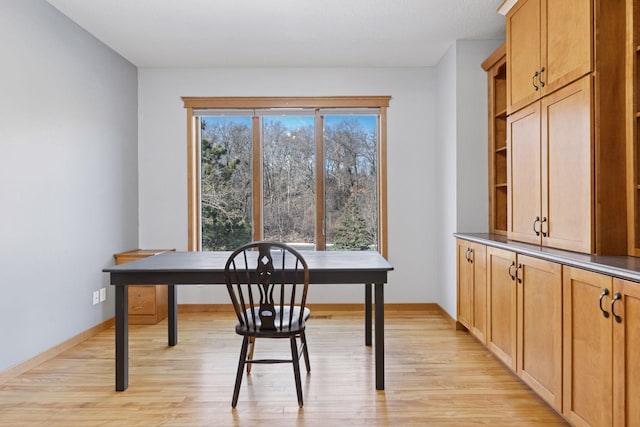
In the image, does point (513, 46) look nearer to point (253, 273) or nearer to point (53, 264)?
point (253, 273)

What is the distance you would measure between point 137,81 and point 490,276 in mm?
3956

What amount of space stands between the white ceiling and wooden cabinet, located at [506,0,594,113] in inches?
19.8

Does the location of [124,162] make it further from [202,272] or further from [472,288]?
[472,288]

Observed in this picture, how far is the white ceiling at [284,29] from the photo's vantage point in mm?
3164

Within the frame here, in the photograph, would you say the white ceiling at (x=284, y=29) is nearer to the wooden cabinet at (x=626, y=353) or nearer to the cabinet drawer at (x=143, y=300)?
the cabinet drawer at (x=143, y=300)

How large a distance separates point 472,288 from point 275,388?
5.63 ft

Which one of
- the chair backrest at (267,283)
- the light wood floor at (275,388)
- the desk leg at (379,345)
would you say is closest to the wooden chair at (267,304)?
the chair backrest at (267,283)

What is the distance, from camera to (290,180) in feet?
15.4

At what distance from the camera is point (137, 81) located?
457 centimetres

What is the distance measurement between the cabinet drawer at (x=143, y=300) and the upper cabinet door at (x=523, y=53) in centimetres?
344

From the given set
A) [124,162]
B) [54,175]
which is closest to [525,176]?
[54,175]

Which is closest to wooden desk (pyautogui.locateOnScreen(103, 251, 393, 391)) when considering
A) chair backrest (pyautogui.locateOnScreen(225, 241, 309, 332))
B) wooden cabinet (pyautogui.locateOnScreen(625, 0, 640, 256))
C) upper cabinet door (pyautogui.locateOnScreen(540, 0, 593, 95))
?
chair backrest (pyautogui.locateOnScreen(225, 241, 309, 332))

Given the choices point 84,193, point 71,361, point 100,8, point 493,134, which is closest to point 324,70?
point 493,134

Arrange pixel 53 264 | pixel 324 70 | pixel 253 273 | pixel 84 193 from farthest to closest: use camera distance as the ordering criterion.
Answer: pixel 324 70, pixel 84 193, pixel 53 264, pixel 253 273
